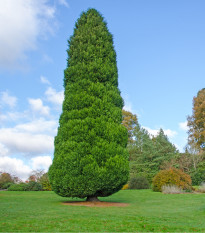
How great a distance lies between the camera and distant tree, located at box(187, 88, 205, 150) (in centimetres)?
3325

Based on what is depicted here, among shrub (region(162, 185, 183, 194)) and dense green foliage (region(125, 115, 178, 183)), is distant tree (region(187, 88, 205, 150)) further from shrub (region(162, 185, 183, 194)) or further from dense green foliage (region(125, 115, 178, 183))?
shrub (region(162, 185, 183, 194))

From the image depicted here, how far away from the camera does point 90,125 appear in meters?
11.7

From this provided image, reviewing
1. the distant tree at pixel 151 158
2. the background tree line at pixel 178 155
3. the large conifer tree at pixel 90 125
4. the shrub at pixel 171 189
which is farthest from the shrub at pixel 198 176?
the large conifer tree at pixel 90 125

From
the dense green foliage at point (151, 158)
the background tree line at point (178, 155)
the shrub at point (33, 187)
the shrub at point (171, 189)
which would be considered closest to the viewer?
the shrub at point (171, 189)

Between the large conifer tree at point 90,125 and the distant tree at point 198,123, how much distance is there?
23.5 metres

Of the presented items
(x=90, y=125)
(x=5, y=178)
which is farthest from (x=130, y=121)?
(x=90, y=125)

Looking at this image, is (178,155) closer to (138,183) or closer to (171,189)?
(138,183)

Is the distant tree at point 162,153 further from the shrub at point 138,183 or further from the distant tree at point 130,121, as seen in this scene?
the distant tree at point 130,121

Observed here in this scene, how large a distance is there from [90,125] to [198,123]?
86.6 ft

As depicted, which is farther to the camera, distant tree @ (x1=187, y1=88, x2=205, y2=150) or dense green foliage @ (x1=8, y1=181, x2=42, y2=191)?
distant tree @ (x1=187, y1=88, x2=205, y2=150)

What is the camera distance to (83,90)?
12.5 metres

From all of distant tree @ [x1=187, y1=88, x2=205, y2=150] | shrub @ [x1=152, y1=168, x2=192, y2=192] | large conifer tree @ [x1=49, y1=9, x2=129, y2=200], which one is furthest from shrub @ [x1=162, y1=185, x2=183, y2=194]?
distant tree @ [x1=187, y1=88, x2=205, y2=150]

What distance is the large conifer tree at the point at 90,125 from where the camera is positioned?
11.0m

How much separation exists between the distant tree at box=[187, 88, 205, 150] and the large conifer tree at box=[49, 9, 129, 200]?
23544 mm
